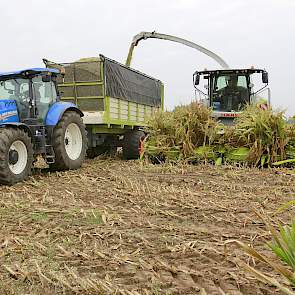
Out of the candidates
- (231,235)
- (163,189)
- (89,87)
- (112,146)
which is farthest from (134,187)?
(112,146)

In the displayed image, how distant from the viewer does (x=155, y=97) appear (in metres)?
13.2

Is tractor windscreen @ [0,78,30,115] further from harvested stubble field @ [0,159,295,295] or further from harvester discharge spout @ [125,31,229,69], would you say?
harvester discharge spout @ [125,31,229,69]

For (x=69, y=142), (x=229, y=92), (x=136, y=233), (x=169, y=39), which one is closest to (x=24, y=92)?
(x=69, y=142)

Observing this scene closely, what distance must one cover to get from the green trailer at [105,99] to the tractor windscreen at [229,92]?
83.0 inches

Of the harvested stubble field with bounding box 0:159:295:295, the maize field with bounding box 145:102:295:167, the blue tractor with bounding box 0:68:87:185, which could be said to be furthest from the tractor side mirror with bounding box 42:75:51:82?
the maize field with bounding box 145:102:295:167

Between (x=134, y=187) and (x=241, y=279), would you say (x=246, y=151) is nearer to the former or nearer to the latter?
(x=134, y=187)

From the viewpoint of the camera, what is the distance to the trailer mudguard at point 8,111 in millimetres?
7266

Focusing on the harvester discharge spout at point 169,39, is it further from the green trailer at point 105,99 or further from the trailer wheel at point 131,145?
the trailer wheel at point 131,145

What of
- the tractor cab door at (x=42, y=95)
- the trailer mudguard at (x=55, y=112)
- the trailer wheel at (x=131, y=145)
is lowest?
the trailer wheel at (x=131, y=145)

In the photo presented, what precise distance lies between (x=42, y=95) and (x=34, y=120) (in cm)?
61

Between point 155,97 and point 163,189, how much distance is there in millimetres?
7856

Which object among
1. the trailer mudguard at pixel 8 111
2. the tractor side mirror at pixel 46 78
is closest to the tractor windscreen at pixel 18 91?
the trailer mudguard at pixel 8 111

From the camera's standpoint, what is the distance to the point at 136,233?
3.56 meters

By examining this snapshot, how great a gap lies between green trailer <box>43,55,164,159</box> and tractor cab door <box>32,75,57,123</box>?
397 mm
